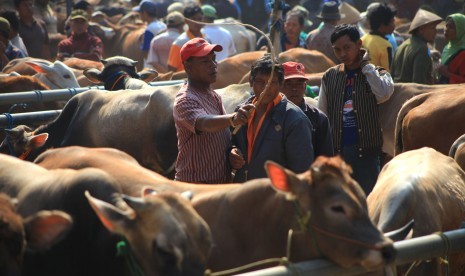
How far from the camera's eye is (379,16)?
12.7 m

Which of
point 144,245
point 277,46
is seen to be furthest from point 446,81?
point 144,245

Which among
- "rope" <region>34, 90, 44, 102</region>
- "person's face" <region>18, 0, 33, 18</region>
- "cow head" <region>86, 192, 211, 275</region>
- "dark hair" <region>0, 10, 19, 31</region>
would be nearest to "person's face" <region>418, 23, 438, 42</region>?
"rope" <region>34, 90, 44, 102</region>

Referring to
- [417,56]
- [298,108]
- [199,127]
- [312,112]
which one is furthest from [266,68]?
[417,56]

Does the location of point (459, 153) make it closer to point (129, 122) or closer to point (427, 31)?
point (129, 122)

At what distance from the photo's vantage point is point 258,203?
529cm

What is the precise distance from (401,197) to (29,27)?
10.7 metres

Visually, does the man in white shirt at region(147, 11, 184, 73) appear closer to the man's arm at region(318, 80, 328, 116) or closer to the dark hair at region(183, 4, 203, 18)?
the dark hair at region(183, 4, 203, 18)

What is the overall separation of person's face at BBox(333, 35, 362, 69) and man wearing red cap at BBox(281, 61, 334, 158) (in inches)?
21.8

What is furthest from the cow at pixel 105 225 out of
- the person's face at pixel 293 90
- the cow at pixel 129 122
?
the cow at pixel 129 122

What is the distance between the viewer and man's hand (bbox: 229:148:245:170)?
6684mm

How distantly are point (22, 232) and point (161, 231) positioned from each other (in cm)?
66

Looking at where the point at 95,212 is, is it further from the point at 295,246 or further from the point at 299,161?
the point at 299,161

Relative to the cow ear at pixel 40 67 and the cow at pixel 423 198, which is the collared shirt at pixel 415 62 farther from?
the cow at pixel 423 198

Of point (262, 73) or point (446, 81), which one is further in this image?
point (446, 81)
